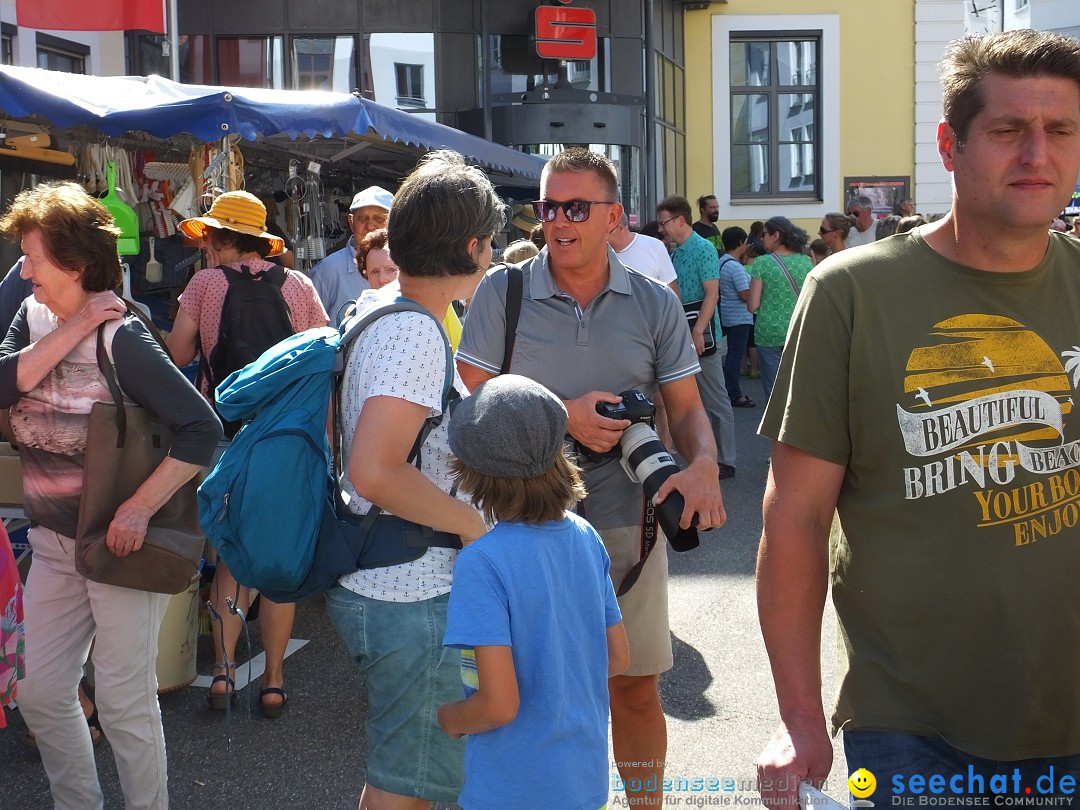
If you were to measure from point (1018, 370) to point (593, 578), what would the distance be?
0.92 metres

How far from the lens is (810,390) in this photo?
2111mm

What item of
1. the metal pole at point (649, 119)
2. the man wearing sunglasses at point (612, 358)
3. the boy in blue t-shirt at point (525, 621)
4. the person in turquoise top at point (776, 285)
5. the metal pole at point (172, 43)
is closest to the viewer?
the boy in blue t-shirt at point (525, 621)

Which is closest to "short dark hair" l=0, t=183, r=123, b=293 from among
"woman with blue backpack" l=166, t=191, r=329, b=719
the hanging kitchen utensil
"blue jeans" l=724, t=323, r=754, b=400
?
"woman with blue backpack" l=166, t=191, r=329, b=719

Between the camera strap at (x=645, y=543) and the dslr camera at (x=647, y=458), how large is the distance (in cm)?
10

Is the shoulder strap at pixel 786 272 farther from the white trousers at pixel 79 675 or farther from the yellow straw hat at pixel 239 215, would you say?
the white trousers at pixel 79 675

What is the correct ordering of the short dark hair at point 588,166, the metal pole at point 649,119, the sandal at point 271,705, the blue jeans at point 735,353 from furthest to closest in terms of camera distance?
the metal pole at point 649,119
the blue jeans at point 735,353
the sandal at point 271,705
the short dark hair at point 588,166

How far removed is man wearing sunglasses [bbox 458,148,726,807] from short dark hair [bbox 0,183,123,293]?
1.04 metres

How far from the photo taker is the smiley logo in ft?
6.75

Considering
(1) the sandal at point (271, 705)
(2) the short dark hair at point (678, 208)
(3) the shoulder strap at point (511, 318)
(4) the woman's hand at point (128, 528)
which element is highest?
(2) the short dark hair at point (678, 208)

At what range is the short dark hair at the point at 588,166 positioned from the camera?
353 centimetres

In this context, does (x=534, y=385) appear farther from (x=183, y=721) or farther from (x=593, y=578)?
(x=183, y=721)

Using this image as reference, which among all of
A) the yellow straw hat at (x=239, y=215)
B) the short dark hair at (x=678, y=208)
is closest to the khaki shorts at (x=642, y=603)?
the yellow straw hat at (x=239, y=215)

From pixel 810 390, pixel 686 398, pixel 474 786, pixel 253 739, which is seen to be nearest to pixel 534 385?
pixel 810 390

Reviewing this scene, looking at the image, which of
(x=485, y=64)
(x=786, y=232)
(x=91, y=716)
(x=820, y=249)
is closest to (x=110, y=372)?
(x=91, y=716)
